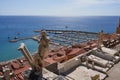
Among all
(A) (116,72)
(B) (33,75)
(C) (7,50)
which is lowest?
(C) (7,50)

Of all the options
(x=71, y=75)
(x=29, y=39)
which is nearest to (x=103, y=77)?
(x=71, y=75)

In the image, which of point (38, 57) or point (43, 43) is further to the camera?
point (38, 57)

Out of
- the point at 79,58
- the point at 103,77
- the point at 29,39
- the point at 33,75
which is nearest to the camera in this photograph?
the point at 33,75

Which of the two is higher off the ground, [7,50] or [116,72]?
[116,72]

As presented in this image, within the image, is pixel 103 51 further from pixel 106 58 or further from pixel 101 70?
pixel 101 70

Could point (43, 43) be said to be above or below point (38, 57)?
above

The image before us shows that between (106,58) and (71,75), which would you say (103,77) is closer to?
(71,75)

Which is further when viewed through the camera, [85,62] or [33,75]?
[85,62]

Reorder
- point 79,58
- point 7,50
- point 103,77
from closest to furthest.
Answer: point 103,77 → point 79,58 → point 7,50

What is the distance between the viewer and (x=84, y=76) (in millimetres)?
11250

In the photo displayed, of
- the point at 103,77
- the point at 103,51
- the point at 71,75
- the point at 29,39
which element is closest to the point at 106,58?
the point at 103,51

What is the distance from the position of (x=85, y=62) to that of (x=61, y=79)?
459cm

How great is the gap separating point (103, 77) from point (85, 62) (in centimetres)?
252

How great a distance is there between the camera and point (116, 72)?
12.0 m
